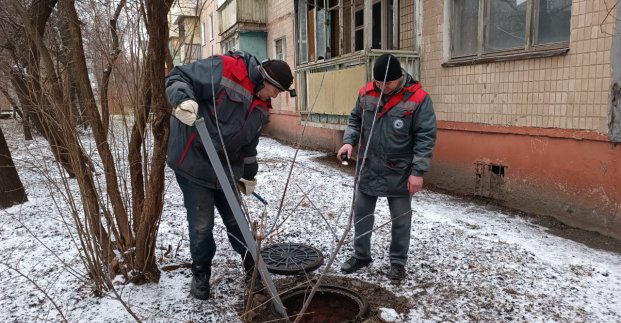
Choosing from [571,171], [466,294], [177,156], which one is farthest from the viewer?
[571,171]

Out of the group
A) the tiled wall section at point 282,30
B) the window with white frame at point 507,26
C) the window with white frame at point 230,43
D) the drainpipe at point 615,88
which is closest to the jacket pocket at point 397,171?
the drainpipe at point 615,88

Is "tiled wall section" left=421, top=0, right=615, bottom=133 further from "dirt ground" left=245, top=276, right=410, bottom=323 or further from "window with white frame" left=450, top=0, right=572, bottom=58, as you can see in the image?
"dirt ground" left=245, top=276, right=410, bottom=323

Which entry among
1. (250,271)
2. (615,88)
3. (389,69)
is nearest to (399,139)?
(389,69)

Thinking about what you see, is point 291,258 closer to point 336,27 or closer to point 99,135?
point 99,135

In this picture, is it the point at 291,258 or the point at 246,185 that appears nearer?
the point at 246,185

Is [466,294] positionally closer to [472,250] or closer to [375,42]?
[472,250]

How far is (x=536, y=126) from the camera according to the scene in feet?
16.3

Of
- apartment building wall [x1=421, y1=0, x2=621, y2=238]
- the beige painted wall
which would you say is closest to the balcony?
the beige painted wall

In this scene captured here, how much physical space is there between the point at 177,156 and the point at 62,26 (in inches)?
163

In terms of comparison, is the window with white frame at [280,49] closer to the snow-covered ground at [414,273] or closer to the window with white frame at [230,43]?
the window with white frame at [230,43]

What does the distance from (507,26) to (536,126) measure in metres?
1.41

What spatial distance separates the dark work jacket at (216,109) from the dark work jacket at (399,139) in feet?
2.98

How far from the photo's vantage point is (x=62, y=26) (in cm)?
548

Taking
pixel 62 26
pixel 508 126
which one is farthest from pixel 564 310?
pixel 62 26
